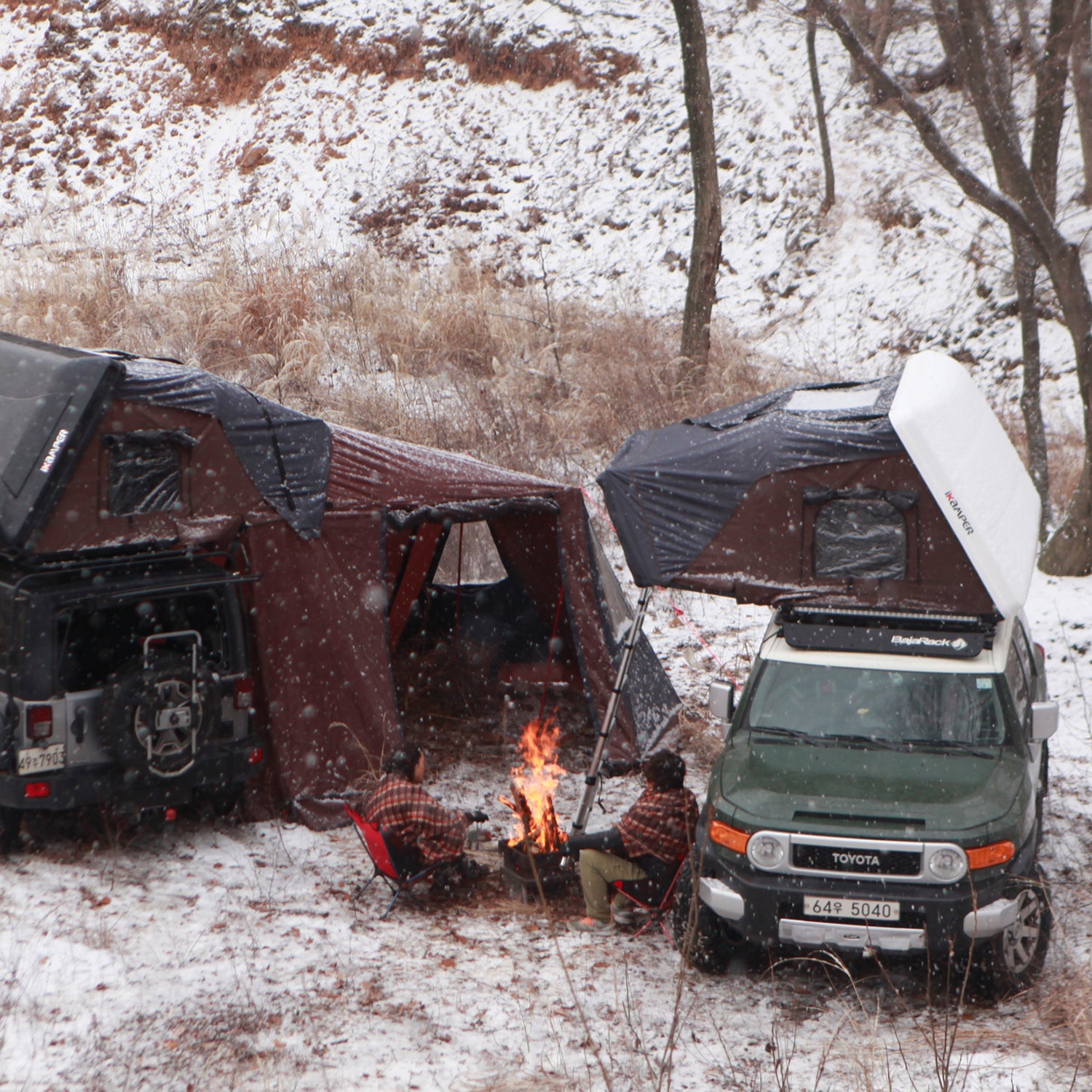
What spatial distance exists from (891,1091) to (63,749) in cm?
479

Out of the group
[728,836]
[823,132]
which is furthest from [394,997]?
[823,132]

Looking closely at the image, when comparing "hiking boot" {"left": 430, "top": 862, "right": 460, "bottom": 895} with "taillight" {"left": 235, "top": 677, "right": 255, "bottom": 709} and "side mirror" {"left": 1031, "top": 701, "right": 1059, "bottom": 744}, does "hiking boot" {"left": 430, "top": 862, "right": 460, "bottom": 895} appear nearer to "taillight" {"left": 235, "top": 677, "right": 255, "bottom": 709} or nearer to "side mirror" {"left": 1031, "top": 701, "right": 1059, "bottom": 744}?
"taillight" {"left": 235, "top": 677, "right": 255, "bottom": 709}

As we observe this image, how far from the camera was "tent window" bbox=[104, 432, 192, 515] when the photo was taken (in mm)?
7172

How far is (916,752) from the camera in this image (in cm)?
608

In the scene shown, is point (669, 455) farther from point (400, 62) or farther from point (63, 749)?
point (400, 62)

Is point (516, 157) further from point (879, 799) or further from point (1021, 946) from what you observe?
point (1021, 946)

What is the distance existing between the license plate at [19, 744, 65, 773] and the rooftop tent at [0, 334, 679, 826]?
1175mm

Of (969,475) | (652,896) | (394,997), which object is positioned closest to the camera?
(394,997)

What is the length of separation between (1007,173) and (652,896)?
8.39 meters

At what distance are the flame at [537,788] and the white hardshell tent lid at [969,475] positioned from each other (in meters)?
Result: 2.96

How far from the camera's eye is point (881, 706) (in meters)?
6.32

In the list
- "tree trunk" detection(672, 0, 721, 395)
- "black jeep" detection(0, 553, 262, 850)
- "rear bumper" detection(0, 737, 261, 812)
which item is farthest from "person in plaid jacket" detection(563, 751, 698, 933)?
"tree trunk" detection(672, 0, 721, 395)

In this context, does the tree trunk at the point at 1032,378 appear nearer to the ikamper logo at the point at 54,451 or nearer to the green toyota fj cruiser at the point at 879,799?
the green toyota fj cruiser at the point at 879,799

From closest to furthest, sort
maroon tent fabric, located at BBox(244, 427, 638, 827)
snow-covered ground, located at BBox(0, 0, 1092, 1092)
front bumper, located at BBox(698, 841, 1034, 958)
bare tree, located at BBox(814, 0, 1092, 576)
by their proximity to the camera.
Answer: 1. snow-covered ground, located at BBox(0, 0, 1092, 1092)
2. front bumper, located at BBox(698, 841, 1034, 958)
3. maroon tent fabric, located at BBox(244, 427, 638, 827)
4. bare tree, located at BBox(814, 0, 1092, 576)
